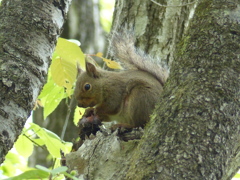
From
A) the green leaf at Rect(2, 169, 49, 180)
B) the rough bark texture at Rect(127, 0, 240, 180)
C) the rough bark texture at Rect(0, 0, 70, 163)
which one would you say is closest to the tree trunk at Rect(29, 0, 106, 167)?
the rough bark texture at Rect(0, 0, 70, 163)

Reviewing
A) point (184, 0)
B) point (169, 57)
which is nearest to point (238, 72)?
point (169, 57)

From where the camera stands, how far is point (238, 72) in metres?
1.57

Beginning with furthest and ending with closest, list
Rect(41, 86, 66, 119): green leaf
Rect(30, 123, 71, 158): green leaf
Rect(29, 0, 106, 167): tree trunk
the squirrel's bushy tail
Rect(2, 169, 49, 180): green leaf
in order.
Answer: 1. Rect(29, 0, 106, 167): tree trunk
2. the squirrel's bushy tail
3. Rect(41, 86, 66, 119): green leaf
4. Rect(30, 123, 71, 158): green leaf
5. Rect(2, 169, 49, 180): green leaf

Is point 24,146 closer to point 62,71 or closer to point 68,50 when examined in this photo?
point 62,71

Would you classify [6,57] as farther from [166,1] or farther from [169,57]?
[166,1]

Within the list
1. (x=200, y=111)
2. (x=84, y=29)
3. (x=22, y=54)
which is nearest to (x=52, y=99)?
(x=22, y=54)

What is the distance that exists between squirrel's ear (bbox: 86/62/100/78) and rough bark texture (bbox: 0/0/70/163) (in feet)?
5.26

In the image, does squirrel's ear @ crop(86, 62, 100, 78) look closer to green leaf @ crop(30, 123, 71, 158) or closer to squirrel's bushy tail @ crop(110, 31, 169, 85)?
squirrel's bushy tail @ crop(110, 31, 169, 85)

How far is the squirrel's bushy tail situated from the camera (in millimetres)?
3031

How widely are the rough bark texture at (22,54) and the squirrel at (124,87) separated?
1211 millimetres

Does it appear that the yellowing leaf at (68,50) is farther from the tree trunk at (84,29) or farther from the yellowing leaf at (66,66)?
the tree trunk at (84,29)

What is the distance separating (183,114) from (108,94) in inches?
72.3

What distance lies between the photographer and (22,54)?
1540 mm

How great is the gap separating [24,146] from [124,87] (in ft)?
2.94
